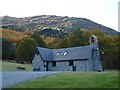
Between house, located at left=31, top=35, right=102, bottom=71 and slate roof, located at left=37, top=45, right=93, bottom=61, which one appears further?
slate roof, located at left=37, top=45, right=93, bottom=61

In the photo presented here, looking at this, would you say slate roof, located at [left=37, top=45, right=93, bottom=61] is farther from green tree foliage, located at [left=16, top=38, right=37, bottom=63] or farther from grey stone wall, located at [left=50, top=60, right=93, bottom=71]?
green tree foliage, located at [left=16, top=38, right=37, bottom=63]

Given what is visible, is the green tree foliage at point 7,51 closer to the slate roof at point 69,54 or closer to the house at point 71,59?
the house at point 71,59

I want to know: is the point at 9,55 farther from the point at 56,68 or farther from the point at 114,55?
the point at 114,55

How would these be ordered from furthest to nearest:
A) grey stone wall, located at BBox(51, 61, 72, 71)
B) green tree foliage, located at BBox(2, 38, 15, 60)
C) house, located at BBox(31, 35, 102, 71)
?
green tree foliage, located at BBox(2, 38, 15, 60)
grey stone wall, located at BBox(51, 61, 72, 71)
house, located at BBox(31, 35, 102, 71)

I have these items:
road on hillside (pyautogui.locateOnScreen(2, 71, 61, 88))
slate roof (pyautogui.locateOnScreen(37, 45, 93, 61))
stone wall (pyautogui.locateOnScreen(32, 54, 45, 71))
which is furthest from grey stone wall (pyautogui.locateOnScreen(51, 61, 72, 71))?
road on hillside (pyautogui.locateOnScreen(2, 71, 61, 88))

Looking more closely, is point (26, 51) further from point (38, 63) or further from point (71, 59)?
point (71, 59)

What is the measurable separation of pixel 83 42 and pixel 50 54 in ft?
63.9

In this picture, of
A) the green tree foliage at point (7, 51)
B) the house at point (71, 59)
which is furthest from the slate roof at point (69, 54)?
the green tree foliage at point (7, 51)

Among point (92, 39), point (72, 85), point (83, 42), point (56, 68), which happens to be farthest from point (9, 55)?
point (72, 85)

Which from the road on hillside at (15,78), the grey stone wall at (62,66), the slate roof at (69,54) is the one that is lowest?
the grey stone wall at (62,66)

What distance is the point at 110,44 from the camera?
229 feet

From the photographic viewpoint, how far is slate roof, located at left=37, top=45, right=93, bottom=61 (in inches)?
2040

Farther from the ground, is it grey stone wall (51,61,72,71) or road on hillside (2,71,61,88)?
road on hillside (2,71,61,88)

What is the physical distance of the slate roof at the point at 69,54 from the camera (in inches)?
2040
